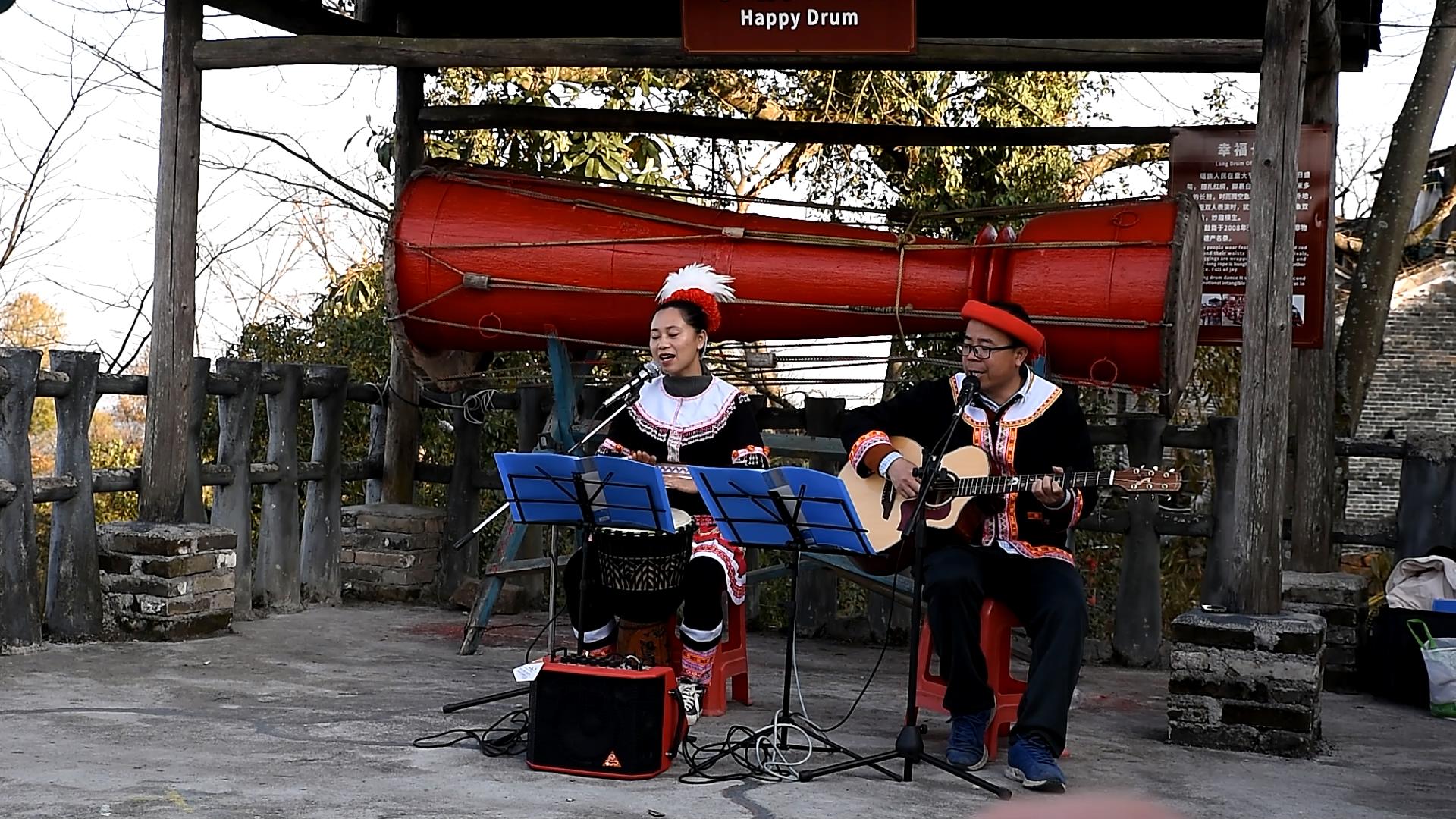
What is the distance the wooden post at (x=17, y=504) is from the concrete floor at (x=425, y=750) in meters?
0.17

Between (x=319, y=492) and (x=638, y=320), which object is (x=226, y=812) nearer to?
(x=638, y=320)

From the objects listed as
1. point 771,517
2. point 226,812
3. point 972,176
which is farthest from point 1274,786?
point 972,176

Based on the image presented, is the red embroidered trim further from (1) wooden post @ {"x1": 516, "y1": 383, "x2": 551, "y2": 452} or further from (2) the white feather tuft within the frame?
(1) wooden post @ {"x1": 516, "y1": 383, "x2": 551, "y2": 452}

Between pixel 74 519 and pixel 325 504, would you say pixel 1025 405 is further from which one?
pixel 325 504

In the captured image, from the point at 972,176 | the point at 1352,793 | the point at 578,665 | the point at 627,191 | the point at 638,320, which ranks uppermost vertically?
the point at 972,176

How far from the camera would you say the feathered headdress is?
5.58 metres

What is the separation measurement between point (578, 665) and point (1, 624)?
8.83 feet

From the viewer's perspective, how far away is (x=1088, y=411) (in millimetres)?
8328

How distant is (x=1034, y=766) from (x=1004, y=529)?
0.76m

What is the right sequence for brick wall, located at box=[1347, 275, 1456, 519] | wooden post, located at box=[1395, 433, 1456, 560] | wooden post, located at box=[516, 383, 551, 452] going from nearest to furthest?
wooden post, located at box=[1395, 433, 1456, 560] < wooden post, located at box=[516, 383, 551, 452] < brick wall, located at box=[1347, 275, 1456, 519]

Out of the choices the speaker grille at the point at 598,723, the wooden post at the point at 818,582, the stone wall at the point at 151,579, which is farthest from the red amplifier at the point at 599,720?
the wooden post at the point at 818,582

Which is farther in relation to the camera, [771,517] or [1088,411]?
[1088,411]

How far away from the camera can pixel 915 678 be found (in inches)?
184

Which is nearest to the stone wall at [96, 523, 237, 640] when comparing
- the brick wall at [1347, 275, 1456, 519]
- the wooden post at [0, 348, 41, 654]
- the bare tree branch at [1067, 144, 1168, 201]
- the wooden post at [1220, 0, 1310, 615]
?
the wooden post at [0, 348, 41, 654]
